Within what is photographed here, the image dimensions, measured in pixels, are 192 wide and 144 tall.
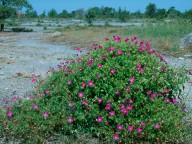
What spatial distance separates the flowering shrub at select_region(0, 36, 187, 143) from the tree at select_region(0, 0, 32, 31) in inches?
1291

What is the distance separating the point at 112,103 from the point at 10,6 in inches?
1364

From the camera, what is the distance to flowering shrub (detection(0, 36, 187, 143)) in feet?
14.5

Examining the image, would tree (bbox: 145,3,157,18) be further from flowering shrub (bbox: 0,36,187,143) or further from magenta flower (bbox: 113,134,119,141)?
magenta flower (bbox: 113,134,119,141)

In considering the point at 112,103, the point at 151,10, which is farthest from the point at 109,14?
the point at 112,103

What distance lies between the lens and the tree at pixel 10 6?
36503 millimetres

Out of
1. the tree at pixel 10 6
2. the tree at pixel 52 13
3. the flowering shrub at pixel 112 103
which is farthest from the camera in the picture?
the tree at pixel 52 13

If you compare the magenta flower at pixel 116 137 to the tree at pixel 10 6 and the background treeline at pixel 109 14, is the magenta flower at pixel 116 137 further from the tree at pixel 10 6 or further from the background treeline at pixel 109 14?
the background treeline at pixel 109 14

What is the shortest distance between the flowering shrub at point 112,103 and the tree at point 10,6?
32.8 meters

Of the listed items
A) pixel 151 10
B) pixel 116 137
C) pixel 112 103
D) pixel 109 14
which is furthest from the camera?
pixel 109 14

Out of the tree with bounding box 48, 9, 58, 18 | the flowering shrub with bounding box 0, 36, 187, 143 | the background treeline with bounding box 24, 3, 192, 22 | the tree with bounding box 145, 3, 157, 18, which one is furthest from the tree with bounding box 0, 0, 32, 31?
the tree with bounding box 48, 9, 58, 18

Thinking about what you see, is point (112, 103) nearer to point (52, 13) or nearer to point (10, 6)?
point (10, 6)

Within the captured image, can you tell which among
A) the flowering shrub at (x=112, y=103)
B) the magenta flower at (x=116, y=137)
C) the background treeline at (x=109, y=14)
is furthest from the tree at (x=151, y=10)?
the magenta flower at (x=116, y=137)

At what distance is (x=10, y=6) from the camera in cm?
3744

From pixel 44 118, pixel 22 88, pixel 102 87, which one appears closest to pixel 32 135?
pixel 44 118
